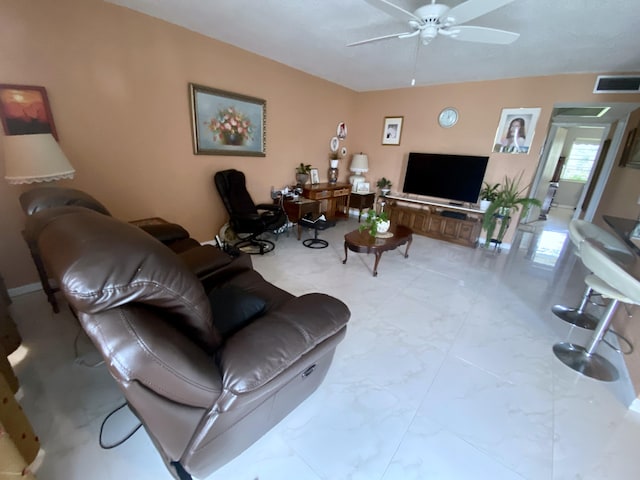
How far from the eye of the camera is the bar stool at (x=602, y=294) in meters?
1.50

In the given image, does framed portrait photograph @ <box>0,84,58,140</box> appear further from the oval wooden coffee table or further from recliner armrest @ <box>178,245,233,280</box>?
the oval wooden coffee table

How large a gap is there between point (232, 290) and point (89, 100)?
2322 millimetres

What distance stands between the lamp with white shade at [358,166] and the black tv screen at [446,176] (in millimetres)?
820

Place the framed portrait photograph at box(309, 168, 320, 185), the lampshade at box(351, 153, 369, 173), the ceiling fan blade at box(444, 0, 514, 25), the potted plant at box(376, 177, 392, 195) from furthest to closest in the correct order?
the lampshade at box(351, 153, 369, 173), the potted plant at box(376, 177, 392, 195), the framed portrait photograph at box(309, 168, 320, 185), the ceiling fan blade at box(444, 0, 514, 25)

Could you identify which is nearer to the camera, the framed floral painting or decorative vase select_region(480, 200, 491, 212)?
the framed floral painting

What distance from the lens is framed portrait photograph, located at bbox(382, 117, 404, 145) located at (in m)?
4.80

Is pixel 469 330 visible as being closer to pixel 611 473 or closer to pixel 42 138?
pixel 611 473

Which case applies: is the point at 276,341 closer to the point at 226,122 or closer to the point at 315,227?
the point at 315,227

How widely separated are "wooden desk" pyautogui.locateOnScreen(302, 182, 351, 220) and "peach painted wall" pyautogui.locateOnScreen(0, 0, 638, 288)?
1.41 ft

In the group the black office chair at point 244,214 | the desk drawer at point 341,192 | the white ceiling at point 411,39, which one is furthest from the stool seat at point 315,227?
the white ceiling at point 411,39

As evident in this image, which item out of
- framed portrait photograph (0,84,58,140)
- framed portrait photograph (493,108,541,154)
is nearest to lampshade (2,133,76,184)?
framed portrait photograph (0,84,58,140)

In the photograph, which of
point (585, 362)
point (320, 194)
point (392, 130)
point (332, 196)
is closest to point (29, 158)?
point (320, 194)

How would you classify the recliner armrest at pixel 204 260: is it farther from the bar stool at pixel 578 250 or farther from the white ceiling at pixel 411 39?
the bar stool at pixel 578 250

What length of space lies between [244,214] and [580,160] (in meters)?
9.92
